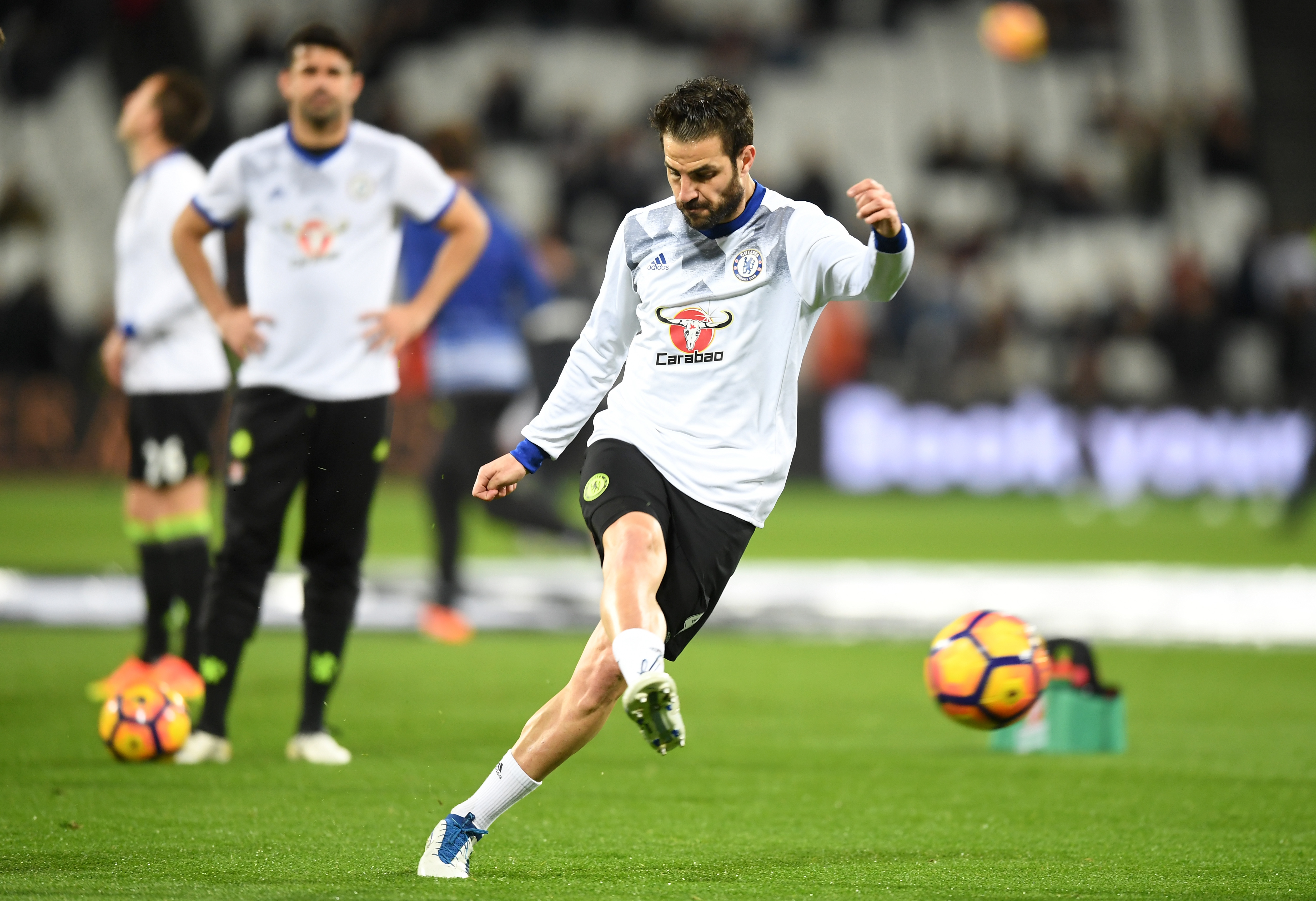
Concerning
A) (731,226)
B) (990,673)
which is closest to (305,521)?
(731,226)

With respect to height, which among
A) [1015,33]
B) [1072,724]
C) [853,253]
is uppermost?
[1015,33]

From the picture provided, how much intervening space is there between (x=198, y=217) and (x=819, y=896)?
3543 mm

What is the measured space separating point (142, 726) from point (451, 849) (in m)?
2.08

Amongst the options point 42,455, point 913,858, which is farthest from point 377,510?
point 913,858

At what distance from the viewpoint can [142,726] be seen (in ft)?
20.0

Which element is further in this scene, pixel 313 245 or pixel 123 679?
pixel 123 679

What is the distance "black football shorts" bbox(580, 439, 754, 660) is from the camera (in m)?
4.53

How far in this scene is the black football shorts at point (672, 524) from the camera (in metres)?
4.53

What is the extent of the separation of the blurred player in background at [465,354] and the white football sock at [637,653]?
18.3 ft

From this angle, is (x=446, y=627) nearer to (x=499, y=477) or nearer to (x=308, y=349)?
(x=308, y=349)

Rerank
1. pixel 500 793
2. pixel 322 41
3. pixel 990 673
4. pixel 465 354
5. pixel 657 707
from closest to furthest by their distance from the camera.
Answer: pixel 657 707 → pixel 500 793 → pixel 990 673 → pixel 322 41 → pixel 465 354

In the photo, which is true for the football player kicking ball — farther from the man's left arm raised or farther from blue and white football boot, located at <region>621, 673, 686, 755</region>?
blue and white football boot, located at <region>621, 673, 686, 755</region>

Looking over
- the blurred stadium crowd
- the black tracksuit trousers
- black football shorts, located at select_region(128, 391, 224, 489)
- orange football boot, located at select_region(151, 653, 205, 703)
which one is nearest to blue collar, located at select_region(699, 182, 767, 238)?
the black tracksuit trousers

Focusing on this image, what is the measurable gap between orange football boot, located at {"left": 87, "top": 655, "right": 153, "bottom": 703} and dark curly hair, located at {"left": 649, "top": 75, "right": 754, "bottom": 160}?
3629mm
